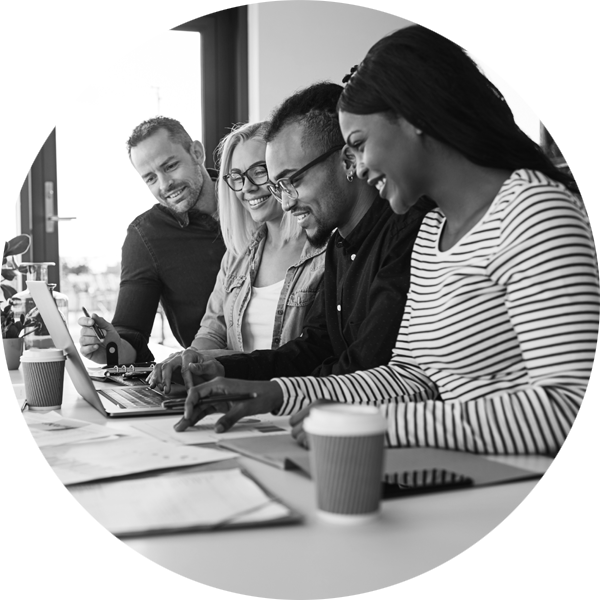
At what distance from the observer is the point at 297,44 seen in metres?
3.70

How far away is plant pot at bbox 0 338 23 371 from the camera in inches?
86.4

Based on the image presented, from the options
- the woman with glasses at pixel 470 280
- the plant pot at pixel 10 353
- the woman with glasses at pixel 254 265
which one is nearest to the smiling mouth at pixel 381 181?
the woman with glasses at pixel 470 280

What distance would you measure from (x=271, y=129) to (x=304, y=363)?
543mm

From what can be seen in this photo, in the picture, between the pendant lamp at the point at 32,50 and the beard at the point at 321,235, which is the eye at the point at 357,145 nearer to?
the beard at the point at 321,235

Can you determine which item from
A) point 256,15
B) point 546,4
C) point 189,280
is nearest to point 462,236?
point 189,280

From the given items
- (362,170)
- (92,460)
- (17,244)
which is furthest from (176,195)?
(92,460)

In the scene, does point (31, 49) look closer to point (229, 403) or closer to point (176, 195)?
point (176, 195)

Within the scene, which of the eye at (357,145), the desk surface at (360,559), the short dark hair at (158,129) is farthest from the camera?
the short dark hair at (158,129)

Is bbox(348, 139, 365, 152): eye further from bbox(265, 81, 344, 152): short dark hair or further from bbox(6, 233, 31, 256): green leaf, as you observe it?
bbox(6, 233, 31, 256): green leaf

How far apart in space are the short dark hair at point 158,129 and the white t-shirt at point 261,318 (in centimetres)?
82

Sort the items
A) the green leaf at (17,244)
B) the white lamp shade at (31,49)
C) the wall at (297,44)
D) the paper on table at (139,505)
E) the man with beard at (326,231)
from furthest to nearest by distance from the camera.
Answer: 1. the wall at (297,44)
2. the white lamp shade at (31,49)
3. the green leaf at (17,244)
4. the man with beard at (326,231)
5. the paper on table at (139,505)

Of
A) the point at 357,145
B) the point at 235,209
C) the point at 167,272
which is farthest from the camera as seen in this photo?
the point at 167,272

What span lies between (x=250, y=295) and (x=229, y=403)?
0.98m

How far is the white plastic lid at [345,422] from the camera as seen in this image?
2.28 feet
